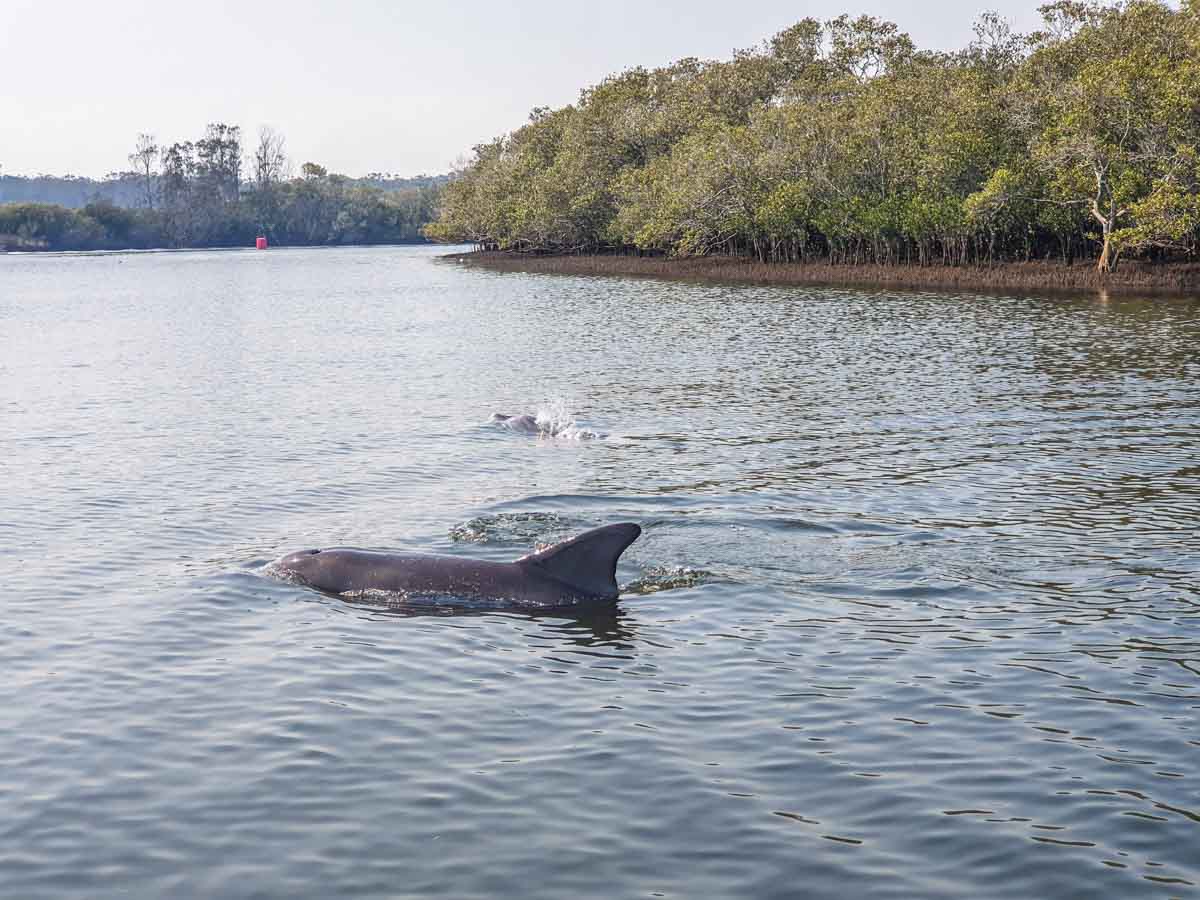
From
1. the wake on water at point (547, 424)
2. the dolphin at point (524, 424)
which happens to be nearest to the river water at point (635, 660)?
the dolphin at point (524, 424)

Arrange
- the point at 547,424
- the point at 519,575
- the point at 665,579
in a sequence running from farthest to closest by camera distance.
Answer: the point at 547,424 → the point at 665,579 → the point at 519,575

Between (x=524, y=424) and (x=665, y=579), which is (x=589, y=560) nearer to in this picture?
(x=665, y=579)

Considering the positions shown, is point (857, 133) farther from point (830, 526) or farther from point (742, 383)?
point (830, 526)

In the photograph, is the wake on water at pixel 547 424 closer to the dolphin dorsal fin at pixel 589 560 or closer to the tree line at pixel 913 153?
the dolphin dorsal fin at pixel 589 560

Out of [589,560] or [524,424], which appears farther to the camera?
[524,424]

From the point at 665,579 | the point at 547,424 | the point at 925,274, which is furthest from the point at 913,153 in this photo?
the point at 665,579

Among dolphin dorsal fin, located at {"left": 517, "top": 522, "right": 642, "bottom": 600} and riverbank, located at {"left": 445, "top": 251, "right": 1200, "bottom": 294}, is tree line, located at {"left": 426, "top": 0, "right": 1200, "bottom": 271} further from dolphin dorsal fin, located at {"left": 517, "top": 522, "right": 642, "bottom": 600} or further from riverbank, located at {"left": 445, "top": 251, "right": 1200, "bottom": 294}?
dolphin dorsal fin, located at {"left": 517, "top": 522, "right": 642, "bottom": 600}

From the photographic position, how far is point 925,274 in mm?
71688

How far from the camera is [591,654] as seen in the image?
1291 cm

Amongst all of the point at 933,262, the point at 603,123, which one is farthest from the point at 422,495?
the point at 603,123

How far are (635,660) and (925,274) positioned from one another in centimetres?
6265

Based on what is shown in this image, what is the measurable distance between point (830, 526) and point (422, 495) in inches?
270

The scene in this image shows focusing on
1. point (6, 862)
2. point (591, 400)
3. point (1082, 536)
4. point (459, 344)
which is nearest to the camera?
point (6, 862)

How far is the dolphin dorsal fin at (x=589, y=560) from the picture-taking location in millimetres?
14109
